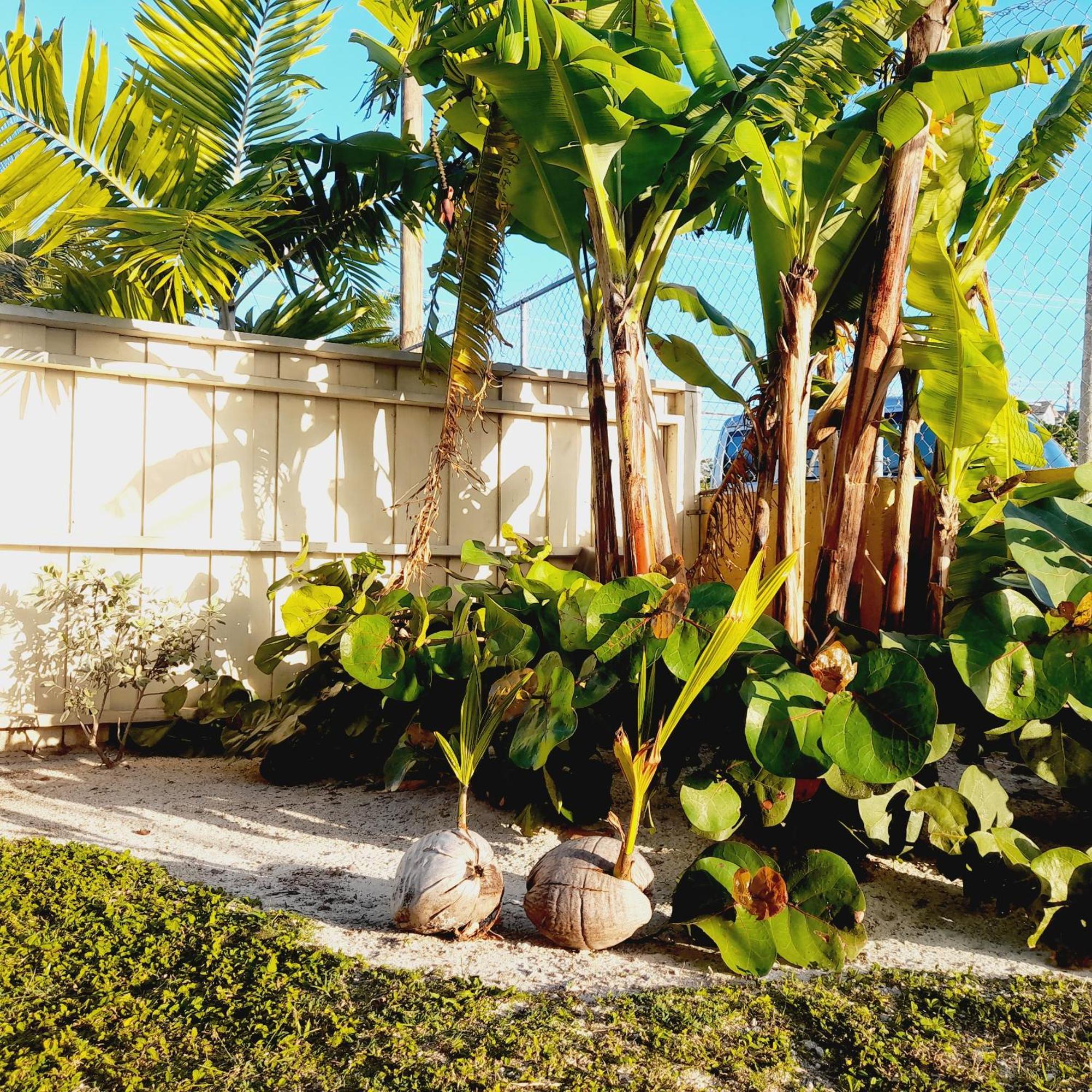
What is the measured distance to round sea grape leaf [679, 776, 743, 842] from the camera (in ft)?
6.67

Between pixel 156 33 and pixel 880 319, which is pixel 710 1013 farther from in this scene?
pixel 156 33

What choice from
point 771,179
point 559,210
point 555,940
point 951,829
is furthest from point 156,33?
point 951,829

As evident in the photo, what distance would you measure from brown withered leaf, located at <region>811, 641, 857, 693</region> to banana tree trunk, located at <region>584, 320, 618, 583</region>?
1185mm

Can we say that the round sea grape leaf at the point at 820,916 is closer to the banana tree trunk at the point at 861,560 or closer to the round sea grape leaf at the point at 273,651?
the banana tree trunk at the point at 861,560

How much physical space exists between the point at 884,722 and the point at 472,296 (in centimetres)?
229

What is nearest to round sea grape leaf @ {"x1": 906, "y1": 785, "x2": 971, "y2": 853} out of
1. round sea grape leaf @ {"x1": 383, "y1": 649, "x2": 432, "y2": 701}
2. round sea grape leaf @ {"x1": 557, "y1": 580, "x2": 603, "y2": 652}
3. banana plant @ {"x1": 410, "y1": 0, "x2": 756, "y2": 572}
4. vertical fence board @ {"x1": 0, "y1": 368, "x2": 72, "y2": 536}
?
round sea grape leaf @ {"x1": 557, "y1": 580, "x2": 603, "y2": 652}

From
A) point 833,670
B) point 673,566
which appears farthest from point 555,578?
point 833,670

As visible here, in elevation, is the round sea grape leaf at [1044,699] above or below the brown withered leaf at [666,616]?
below

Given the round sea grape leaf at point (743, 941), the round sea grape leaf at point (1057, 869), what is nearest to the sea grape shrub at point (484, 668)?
the round sea grape leaf at point (743, 941)

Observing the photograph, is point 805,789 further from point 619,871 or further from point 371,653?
point 371,653

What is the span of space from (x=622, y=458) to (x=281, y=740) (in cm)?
155

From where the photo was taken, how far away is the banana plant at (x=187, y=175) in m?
3.37

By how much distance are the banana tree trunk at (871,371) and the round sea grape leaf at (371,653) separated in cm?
119

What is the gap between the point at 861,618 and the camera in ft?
9.12
